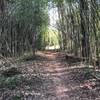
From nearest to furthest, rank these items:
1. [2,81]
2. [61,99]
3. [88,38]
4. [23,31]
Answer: [61,99] < [2,81] < [88,38] < [23,31]

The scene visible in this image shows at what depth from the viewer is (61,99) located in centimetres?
658

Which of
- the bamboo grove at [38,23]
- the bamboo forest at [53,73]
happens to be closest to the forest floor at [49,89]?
the bamboo forest at [53,73]

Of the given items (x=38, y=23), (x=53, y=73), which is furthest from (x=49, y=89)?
(x=38, y=23)

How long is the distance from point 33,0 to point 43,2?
1608 millimetres

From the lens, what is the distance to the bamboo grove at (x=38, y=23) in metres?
11.2

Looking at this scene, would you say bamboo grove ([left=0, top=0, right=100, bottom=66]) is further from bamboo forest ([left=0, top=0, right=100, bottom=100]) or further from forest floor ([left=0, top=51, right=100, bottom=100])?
forest floor ([left=0, top=51, right=100, bottom=100])

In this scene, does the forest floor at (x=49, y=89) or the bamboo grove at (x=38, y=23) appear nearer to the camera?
the forest floor at (x=49, y=89)

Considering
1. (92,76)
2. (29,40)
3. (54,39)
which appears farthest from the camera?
(54,39)

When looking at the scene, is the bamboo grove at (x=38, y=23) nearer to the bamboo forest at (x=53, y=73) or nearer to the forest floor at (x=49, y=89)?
the bamboo forest at (x=53, y=73)

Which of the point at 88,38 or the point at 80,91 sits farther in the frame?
the point at 88,38

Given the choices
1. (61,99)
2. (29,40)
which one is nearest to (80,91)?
(61,99)

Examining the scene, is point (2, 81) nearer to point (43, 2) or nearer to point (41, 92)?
point (41, 92)

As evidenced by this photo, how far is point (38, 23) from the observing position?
23609 millimetres

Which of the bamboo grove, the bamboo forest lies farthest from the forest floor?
the bamboo grove
